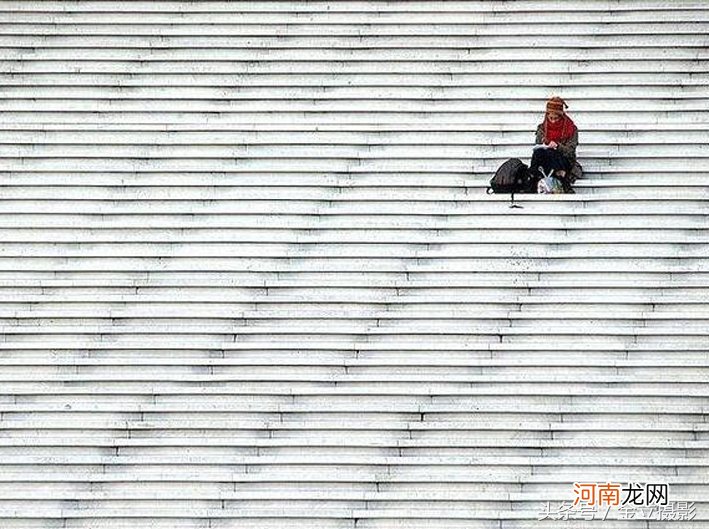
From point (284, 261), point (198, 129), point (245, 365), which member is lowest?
point (245, 365)

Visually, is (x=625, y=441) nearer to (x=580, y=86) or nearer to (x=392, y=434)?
(x=392, y=434)

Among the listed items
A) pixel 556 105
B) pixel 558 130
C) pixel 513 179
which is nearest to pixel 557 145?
pixel 558 130

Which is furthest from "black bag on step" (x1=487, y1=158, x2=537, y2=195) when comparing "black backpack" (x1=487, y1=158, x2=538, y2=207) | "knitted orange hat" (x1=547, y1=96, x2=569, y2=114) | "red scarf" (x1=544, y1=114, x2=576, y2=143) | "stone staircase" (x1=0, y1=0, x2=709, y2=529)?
"knitted orange hat" (x1=547, y1=96, x2=569, y2=114)

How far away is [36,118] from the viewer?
40.7 feet

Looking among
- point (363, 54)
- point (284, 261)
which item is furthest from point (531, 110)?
point (284, 261)

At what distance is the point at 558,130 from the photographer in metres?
11.3

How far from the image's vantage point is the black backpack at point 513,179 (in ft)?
36.9

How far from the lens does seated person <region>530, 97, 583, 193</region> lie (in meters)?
11.3

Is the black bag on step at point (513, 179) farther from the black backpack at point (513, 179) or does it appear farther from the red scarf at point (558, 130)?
the red scarf at point (558, 130)

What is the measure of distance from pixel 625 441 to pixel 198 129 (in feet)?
13.9

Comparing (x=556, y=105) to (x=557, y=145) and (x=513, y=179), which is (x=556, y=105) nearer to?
(x=557, y=145)

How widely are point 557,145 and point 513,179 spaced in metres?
0.42

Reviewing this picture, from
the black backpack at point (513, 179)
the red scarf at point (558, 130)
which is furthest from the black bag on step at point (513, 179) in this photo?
the red scarf at point (558, 130)

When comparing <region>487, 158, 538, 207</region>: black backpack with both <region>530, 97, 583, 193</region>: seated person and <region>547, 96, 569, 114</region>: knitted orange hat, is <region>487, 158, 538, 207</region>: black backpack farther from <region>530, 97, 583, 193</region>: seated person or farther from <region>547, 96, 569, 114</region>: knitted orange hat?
<region>547, 96, 569, 114</region>: knitted orange hat
